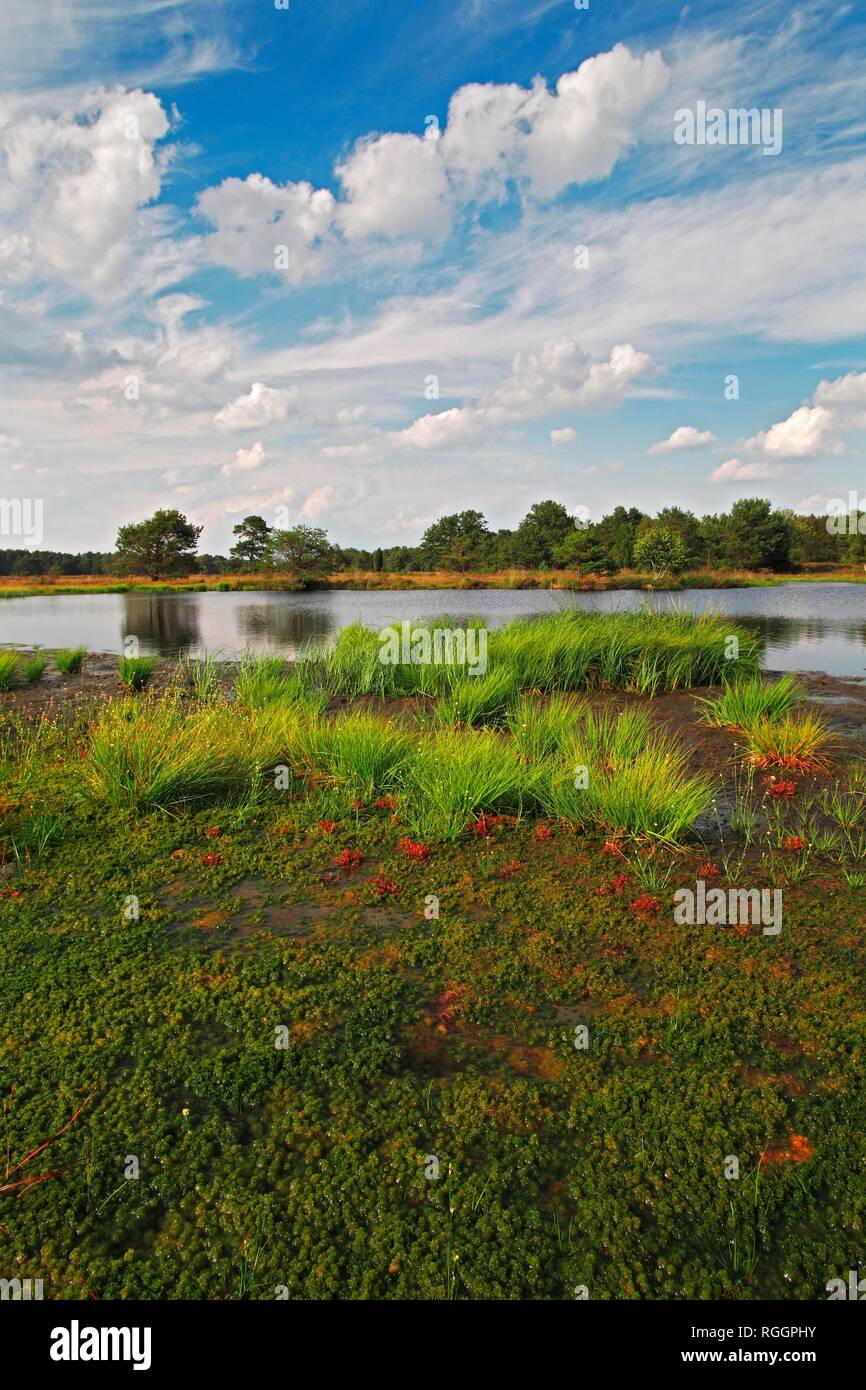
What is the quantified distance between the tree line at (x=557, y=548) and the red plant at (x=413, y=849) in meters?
59.0

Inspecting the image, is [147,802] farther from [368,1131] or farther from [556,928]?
[368,1131]

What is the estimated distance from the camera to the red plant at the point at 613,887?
4629 millimetres

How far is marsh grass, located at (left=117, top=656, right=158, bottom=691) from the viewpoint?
503 inches

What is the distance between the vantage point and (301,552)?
240ft

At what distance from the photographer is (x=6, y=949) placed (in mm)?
4016

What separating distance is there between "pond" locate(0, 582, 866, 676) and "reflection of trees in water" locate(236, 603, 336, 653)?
1.4 inches

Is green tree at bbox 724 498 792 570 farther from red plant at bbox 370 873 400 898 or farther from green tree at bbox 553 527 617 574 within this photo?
red plant at bbox 370 873 400 898

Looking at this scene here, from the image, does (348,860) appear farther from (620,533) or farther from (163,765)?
(620,533)

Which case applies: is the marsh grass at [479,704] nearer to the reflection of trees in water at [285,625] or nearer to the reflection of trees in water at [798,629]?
the reflection of trees in water at [285,625]

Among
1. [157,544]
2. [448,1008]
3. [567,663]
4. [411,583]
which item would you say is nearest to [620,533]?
[411,583]

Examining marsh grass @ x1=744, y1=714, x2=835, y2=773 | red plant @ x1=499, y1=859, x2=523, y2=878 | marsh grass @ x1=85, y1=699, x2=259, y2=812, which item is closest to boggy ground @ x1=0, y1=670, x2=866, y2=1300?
red plant @ x1=499, y1=859, x2=523, y2=878

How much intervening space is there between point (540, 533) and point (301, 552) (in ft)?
90.8
